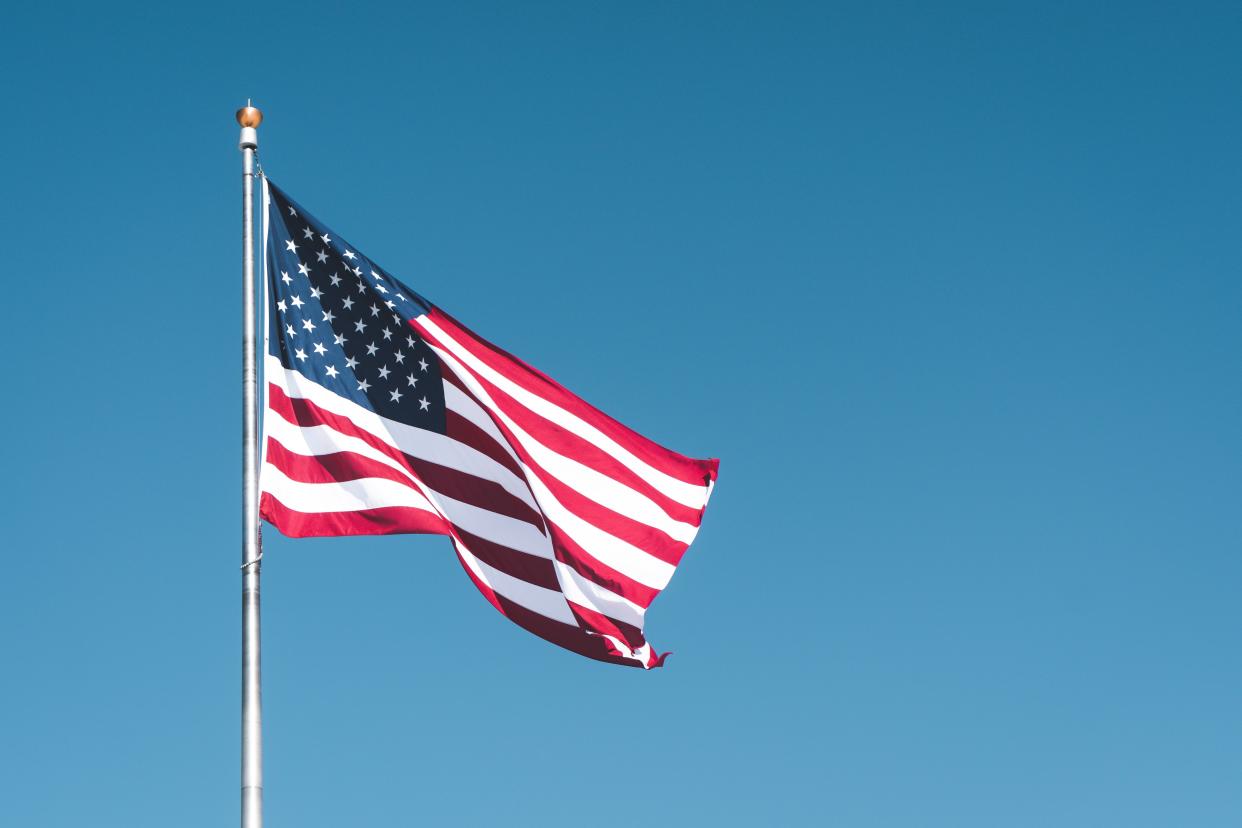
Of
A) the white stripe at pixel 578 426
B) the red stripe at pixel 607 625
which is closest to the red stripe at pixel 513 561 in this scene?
the red stripe at pixel 607 625

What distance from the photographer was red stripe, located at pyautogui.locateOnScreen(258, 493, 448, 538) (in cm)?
1513

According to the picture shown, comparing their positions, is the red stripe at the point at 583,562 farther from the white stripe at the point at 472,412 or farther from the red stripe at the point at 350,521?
the red stripe at the point at 350,521

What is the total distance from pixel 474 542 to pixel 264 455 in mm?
2604

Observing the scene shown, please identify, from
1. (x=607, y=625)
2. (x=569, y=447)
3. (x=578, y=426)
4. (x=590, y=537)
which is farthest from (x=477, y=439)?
(x=607, y=625)

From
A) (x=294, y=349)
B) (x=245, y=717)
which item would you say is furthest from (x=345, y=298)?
(x=245, y=717)

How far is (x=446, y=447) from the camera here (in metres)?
17.0

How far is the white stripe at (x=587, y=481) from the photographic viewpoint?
17.2 meters

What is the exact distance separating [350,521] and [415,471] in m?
1.13

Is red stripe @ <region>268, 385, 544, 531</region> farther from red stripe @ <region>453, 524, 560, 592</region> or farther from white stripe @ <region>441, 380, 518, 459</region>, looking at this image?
white stripe @ <region>441, 380, 518, 459</region>

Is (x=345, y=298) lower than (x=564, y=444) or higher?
higher

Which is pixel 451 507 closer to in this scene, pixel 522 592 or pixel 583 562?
pixel 522 592

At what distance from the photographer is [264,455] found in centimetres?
1528

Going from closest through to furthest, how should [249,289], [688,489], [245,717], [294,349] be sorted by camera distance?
[245,717], [249,289], [294,349], [688,489]

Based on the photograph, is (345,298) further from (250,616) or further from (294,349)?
(250,616)
